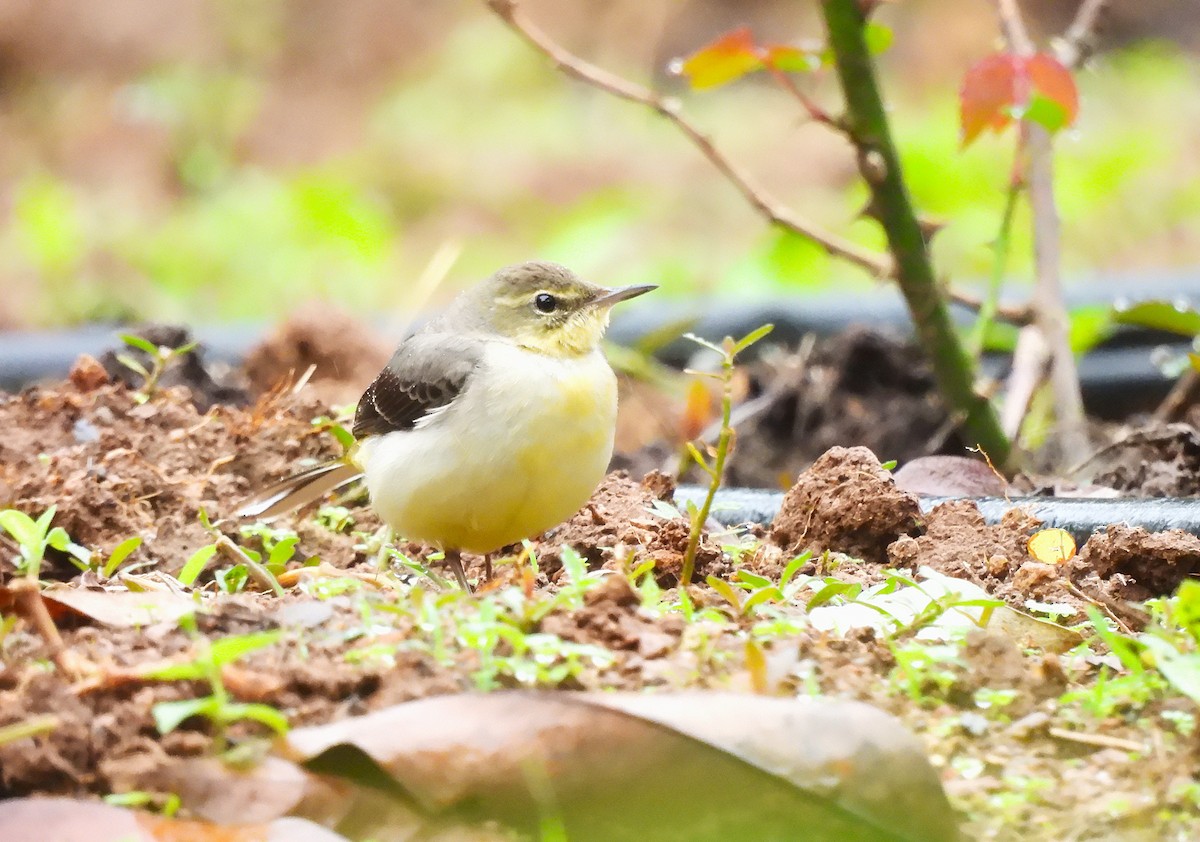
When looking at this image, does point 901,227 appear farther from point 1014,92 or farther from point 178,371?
point 178,371

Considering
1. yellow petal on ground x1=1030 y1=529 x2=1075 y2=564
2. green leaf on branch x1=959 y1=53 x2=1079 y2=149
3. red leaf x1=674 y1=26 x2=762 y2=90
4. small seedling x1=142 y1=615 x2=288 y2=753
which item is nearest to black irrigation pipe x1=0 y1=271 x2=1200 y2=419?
red leaf x1=674 y1=26 x2=762 y2=90

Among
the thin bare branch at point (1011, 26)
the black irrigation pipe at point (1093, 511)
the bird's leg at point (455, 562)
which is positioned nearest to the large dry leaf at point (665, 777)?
the black irrigation pipe at point (1093, 511)

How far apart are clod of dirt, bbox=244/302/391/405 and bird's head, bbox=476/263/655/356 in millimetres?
1738

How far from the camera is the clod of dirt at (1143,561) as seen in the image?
3.23 metres

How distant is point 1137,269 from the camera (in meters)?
9.86

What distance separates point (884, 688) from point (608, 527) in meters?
1.31

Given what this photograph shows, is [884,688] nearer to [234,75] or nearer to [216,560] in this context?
[216,560]

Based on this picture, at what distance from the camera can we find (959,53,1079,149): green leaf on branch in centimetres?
407

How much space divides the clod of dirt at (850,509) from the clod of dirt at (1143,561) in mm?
527

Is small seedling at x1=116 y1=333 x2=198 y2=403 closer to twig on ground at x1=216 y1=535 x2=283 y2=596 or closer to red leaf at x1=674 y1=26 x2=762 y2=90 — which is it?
twig on ground at x1=216 y1=535 x2=283 y2=596

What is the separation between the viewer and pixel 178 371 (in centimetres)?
514

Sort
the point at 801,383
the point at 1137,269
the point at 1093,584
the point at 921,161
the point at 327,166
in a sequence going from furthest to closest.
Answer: the point at 327,166 < the point at 921,161 < the point at 1137,269 < the point at 801,383 < the point at 1093,584

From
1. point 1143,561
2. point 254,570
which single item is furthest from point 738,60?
point 254,570

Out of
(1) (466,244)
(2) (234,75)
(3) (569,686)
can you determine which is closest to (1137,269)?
(1) (466,244)
